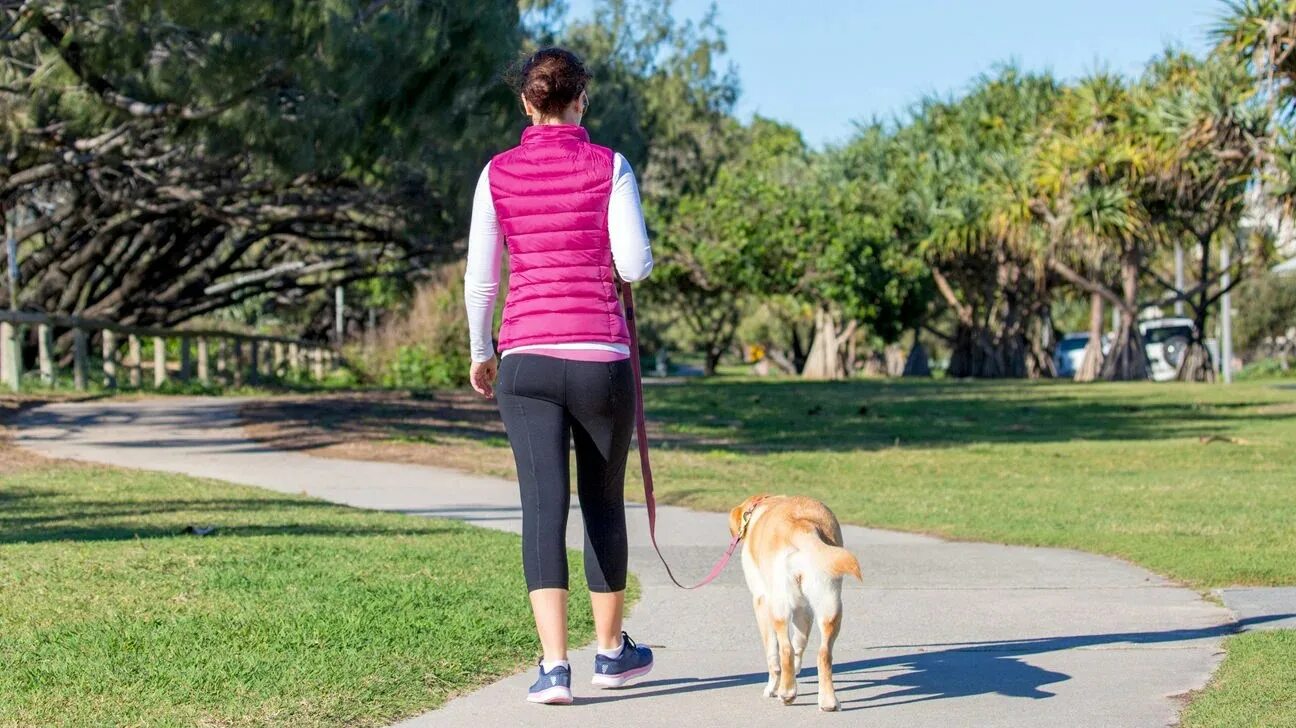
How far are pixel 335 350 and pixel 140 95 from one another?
17736 mm

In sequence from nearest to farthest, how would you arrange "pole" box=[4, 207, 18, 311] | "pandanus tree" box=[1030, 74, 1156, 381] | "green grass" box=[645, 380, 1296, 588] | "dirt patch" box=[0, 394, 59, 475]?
"green grass" box=[645, 380, 1296, 588] → "dirt patch" box=[0, 394, 59, 475] → "pole" box=[4, 207, 18, 311] → "pandanus tree" box=[1030, 74, 1156, 381]

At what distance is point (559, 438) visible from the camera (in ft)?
17.5

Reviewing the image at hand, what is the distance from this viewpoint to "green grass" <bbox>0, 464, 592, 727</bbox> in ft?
16.7

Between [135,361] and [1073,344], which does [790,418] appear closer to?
[135,361]

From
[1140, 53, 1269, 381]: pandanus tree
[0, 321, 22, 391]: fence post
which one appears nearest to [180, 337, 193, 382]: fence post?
[0, 321, 22, 391]: fence post

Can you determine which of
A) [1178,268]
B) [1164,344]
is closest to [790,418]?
[1164,344]

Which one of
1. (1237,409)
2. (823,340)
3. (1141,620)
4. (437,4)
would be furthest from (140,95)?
(823,340)

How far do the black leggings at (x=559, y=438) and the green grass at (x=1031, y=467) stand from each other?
4.06 m

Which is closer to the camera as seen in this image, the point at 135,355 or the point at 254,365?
the point at 135,355

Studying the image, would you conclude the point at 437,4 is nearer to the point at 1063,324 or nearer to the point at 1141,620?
the point at 1141,620

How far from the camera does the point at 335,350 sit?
117 ft

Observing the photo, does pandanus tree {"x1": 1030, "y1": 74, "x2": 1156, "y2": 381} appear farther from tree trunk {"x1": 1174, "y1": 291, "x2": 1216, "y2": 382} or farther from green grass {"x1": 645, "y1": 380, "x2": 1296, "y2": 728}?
green grass {"x1": 645, "y1": 380, "x2": 1296, "y2": 728}

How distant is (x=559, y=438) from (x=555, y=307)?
440 mm

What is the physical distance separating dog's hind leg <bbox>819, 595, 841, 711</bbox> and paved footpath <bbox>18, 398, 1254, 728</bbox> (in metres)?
0.07
